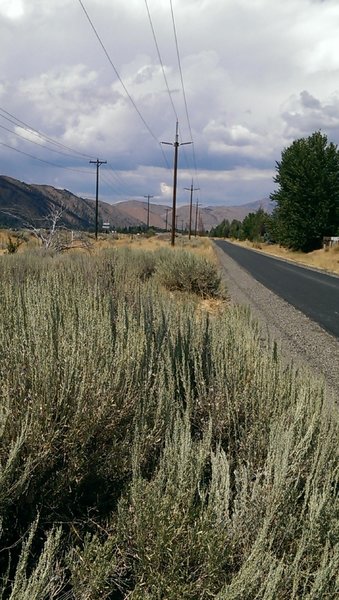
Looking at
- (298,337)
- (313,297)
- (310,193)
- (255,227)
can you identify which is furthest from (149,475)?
(255,227)

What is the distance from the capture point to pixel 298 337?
9.94 metres

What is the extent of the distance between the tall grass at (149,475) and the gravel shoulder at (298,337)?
1.26 metres

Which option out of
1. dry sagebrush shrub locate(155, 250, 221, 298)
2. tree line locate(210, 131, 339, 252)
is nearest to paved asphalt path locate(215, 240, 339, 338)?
dry sagebrush shrub locate(155, 250, 221, 298)

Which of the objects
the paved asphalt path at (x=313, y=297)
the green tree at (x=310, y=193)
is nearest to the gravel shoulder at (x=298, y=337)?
the paved asphalt path at (x=313, y=297)

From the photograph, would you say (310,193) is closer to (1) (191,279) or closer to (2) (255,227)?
(1) (191,279)

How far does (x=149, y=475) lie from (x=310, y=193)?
52631 millimetres

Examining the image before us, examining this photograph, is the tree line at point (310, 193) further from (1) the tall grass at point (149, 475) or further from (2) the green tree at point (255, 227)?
(1) the tall grass at point (149, 475)

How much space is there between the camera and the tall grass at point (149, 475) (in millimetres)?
2023

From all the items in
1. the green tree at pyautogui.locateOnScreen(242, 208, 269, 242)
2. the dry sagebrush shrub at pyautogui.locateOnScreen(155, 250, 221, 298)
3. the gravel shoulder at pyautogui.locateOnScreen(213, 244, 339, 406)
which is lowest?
the gravel shoulder at pyautogui.locateOnScreen(213, 244, 339, 406)

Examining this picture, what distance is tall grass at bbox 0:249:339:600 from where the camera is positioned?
202cm

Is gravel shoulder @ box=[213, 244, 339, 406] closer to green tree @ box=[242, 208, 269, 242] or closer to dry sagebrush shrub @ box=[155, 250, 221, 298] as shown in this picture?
dry sagebrush shrub @ box=[155, 250, 221, 298]

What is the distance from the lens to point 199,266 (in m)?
15.9

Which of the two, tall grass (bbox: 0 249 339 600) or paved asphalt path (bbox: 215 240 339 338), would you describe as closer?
tall grass (bbox: 0 249 339 600)

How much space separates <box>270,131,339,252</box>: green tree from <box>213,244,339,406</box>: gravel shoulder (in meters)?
38.8
